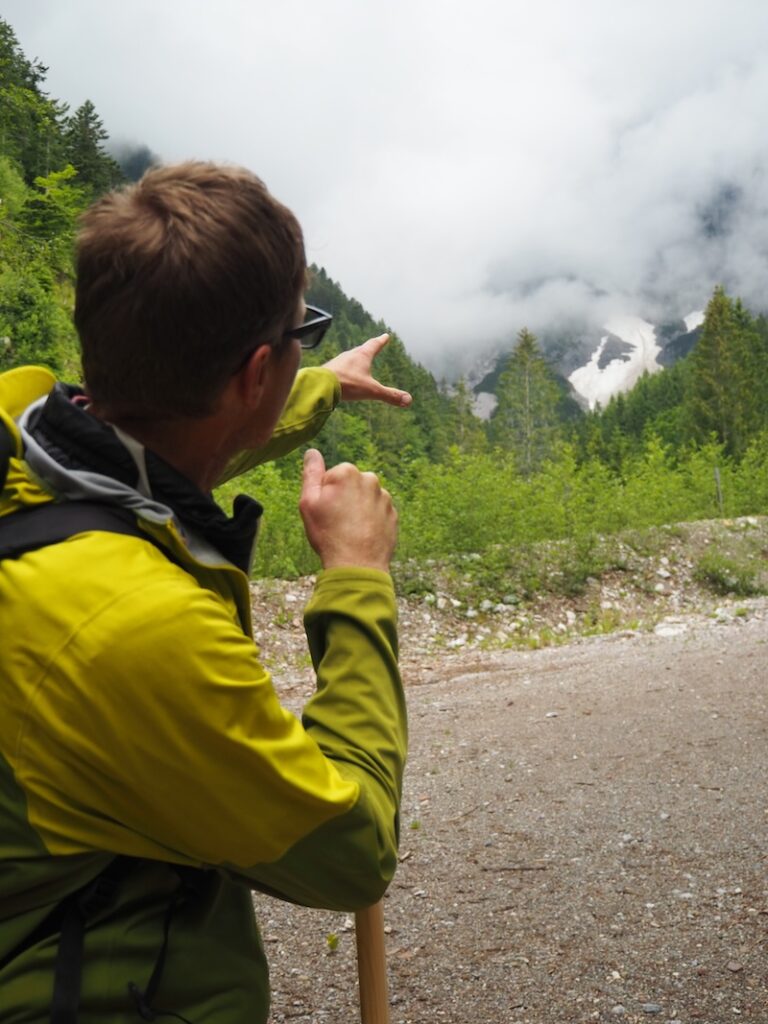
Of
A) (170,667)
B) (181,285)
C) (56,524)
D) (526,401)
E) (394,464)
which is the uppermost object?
(526,401)

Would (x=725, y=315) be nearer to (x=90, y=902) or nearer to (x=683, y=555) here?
(x=683, y=555)

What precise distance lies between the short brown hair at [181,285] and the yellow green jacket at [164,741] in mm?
88

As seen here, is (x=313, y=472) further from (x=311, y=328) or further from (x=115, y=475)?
(x=115, y=475)

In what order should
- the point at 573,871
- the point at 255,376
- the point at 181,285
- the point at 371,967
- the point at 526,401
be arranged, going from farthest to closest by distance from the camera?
the point at 526,401 → the point at 573,871 → the point at 371,967 → the point at 255,376 → the point at 181,285

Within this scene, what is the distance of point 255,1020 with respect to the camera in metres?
1.30

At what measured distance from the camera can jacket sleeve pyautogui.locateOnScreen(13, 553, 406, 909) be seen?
101 cm

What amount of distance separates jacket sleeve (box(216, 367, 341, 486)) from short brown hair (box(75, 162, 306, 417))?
30.3 inches

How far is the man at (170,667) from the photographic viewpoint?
1026 mm

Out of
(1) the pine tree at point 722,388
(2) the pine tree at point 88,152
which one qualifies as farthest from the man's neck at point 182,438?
(1) the pine tree at point 722,388

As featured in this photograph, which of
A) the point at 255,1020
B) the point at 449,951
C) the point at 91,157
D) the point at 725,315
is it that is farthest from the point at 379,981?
the point at 725,315

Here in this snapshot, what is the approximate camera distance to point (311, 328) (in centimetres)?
130

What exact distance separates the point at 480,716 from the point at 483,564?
6084mm

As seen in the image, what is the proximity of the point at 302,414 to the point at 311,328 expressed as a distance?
0.78 meters

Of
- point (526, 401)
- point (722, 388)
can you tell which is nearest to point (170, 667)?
point (526, 401)
